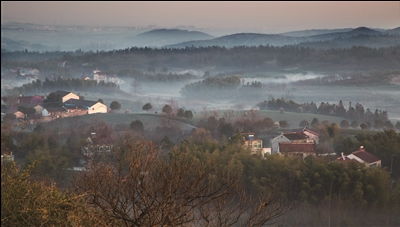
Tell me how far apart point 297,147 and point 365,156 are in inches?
43.4

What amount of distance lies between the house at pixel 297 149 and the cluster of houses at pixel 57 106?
3.59m

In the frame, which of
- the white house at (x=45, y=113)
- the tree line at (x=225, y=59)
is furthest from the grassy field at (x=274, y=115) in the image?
the white house at (x=45, y=113)

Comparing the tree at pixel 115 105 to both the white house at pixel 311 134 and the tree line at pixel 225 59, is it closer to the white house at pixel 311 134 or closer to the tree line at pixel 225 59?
the tree line at pixel 225 59

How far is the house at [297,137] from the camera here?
29.8ft

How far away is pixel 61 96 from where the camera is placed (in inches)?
432

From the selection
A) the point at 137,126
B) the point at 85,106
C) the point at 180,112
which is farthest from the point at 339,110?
the point at 85,106

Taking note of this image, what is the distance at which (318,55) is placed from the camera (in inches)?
396

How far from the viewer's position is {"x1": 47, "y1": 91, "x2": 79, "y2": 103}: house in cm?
1079

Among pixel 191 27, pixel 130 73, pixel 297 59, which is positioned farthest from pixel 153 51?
pixel 297 59

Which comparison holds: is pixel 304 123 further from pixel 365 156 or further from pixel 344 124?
pixel 365 156

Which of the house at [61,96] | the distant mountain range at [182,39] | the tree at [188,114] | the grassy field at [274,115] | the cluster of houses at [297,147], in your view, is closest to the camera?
the cluster of houses at [297,147]

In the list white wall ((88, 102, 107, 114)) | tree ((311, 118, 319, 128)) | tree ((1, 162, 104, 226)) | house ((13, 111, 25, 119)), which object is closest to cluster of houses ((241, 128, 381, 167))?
tree ((311, 118, 319, 128))

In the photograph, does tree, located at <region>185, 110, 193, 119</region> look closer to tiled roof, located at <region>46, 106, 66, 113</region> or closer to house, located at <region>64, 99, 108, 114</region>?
house, located at <region>64, 99, 108, 114</region>

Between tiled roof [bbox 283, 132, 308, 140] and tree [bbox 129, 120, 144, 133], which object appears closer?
tiled roof [bbox 283, 132, 308, 140]
